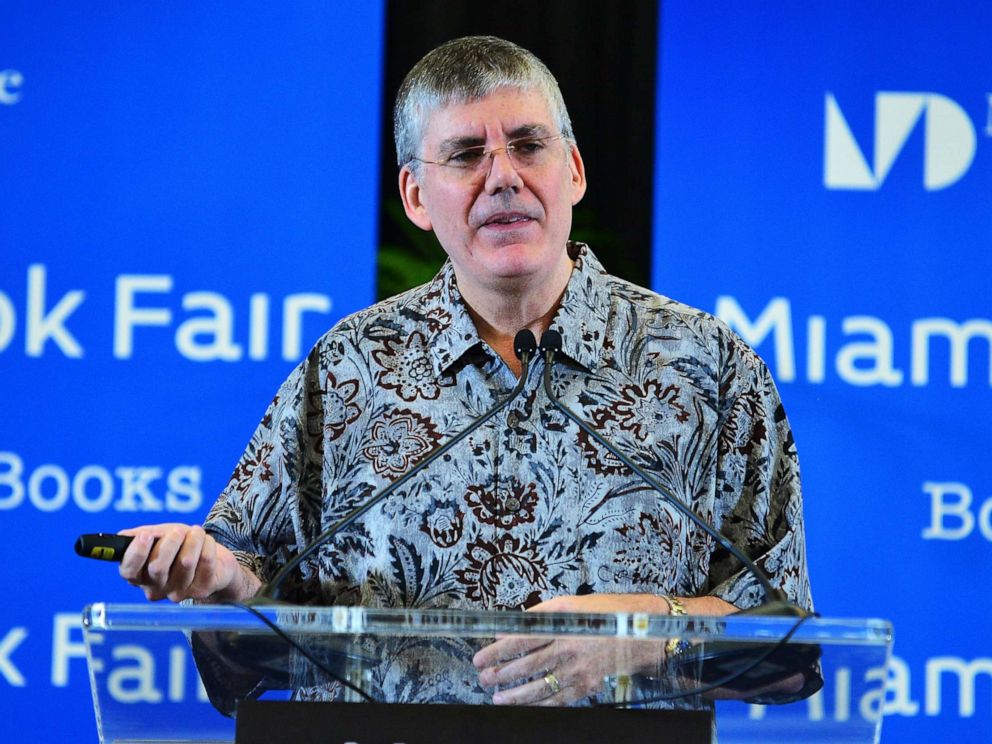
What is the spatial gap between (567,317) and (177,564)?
70cm

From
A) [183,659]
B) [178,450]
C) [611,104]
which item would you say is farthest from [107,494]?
[183,659]

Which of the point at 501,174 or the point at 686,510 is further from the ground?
the point at 501,174

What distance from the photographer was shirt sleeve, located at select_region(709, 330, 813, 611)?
1.89 meters

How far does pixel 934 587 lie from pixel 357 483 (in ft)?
5.45

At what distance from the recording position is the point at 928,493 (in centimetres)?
315

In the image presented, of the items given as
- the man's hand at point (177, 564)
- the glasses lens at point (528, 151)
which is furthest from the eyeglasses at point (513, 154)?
the man's hand at point (177, 564)

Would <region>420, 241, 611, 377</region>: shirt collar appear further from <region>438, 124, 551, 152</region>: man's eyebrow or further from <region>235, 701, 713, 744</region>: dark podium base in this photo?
<region>235, 701, 713, 744</region>: dark podium base

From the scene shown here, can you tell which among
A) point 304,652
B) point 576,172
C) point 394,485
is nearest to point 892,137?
point 576,172

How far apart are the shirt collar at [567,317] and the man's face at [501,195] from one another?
0.16ft

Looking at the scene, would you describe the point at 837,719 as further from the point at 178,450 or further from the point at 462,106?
the point at 178,450

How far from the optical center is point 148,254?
3.18 metres

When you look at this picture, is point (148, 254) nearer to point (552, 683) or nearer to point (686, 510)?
point (686, 510)

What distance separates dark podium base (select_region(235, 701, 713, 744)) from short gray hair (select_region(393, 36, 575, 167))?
992mm

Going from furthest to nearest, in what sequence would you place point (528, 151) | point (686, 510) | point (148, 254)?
1. point (148, 254)
2. point (528, 151)
3. point (686, 510)
